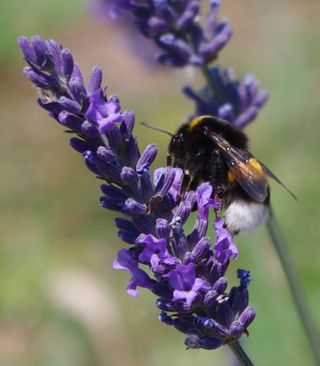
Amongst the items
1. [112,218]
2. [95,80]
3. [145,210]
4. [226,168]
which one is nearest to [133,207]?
[145,210]

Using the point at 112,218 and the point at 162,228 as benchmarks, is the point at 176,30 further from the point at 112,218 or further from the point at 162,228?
the point at 112,218

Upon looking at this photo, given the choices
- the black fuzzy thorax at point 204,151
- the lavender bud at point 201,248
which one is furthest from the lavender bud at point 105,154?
the black fuzzy thorax at point 204,151

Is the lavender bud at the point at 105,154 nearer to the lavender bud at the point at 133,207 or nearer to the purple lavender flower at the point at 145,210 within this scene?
the purple lavender flower at the point at 145,210

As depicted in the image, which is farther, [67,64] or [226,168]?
[226,168]

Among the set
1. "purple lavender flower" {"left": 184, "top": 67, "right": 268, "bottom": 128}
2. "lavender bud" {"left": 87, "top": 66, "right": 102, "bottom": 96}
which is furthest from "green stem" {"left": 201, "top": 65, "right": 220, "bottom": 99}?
"lavender bud" {"left": 87, "top": 66, "right": 102, "bottom": 96}

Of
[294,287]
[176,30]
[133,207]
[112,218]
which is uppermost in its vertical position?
[176,30]

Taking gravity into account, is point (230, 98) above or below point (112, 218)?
above

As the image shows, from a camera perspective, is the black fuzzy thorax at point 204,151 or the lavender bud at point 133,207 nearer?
the lavender bud at point 133,207

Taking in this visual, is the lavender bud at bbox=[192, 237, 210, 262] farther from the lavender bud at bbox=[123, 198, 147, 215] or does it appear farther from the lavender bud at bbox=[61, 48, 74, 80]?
the lavender bud at bbox=[61, 48, 74, 80]
